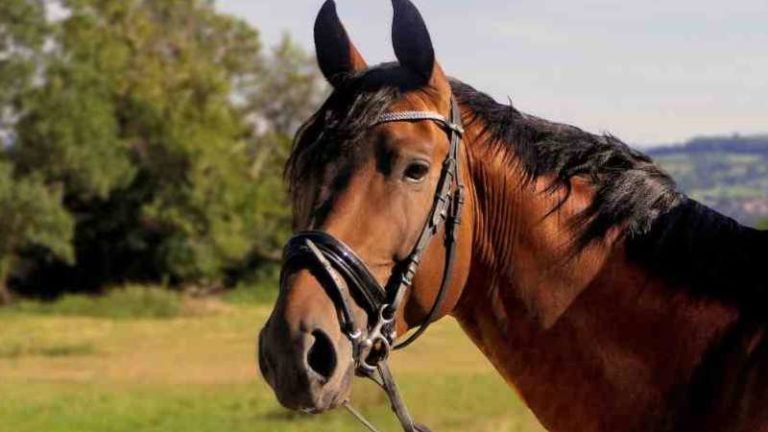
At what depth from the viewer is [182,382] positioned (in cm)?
2442

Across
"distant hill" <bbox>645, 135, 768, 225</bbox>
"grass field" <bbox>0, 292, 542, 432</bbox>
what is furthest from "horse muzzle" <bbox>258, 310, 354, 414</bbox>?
"distant hill" <bbox>645, 135, 768, 225</bbox>

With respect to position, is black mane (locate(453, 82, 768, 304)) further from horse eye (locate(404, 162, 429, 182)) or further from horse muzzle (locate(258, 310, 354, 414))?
horse muzzle (locate(258, 310, 354, 414))

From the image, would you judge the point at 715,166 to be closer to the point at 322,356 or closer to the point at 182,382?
the point at 182,382

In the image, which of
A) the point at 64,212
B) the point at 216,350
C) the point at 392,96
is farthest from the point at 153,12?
the point at 392,96

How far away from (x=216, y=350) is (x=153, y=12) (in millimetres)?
31272

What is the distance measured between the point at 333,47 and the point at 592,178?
886 millimetres

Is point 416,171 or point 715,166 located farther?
point 715,166

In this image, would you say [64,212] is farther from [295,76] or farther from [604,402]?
[604,402]

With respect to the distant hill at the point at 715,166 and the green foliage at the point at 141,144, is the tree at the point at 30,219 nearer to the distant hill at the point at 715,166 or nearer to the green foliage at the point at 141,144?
the green foliage at the point at 141,144

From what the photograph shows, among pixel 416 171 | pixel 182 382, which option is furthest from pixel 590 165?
pixel 182 382

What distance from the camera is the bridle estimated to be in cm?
354

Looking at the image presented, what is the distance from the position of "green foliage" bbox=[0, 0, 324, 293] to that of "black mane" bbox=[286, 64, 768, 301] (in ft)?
150

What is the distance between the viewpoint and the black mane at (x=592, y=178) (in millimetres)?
3732

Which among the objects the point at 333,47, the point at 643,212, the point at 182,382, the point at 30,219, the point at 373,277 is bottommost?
the point at 30,219
